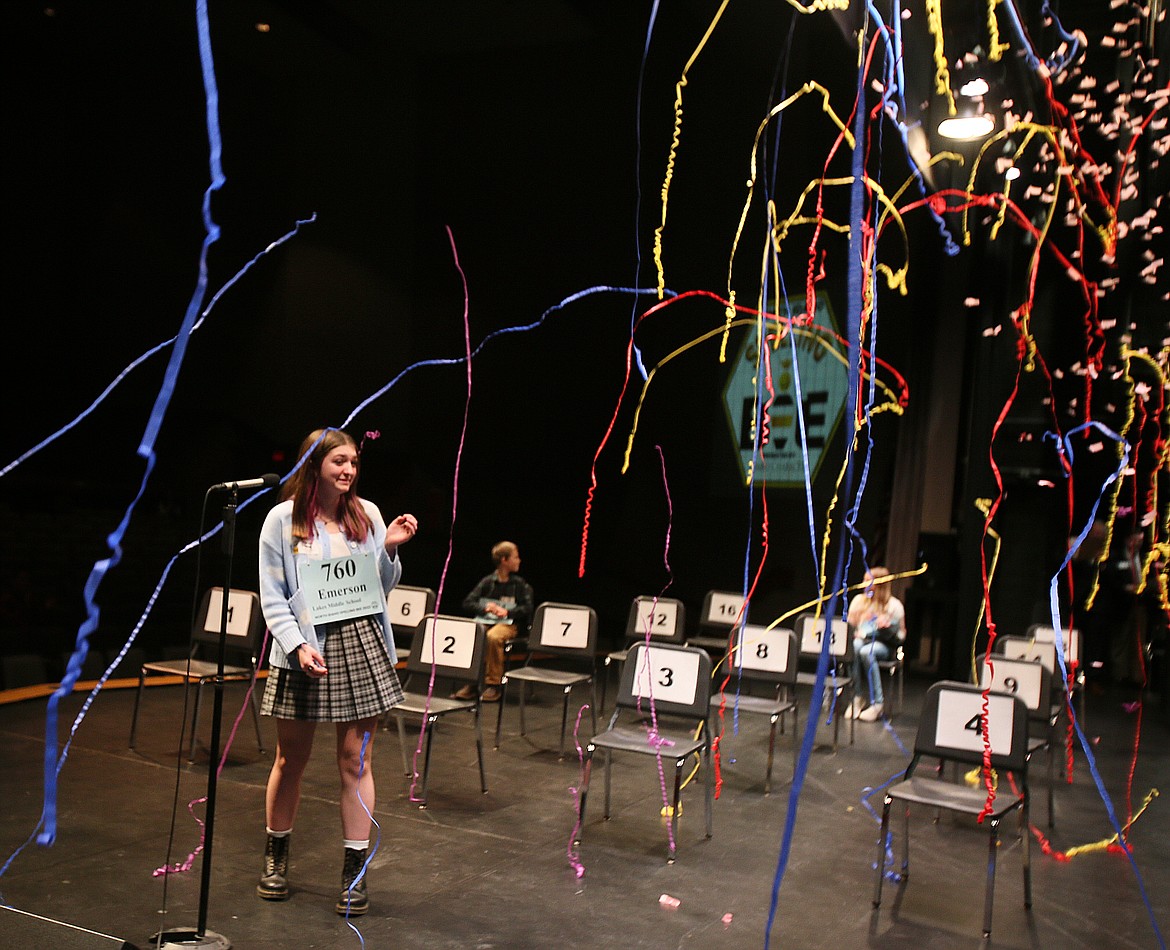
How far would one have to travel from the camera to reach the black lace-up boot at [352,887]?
310 centimetres

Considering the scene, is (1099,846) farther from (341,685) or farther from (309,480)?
(309,480)

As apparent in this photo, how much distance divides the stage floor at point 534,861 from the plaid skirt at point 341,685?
17.1 inches

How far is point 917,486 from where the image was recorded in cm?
912

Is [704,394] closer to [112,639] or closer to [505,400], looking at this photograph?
[505,400]

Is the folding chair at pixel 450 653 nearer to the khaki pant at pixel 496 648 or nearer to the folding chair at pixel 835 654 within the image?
the khaki pant at pixel 496 648

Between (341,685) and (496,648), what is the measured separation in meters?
3.79

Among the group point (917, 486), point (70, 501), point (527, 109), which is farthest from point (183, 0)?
point (917, 486)

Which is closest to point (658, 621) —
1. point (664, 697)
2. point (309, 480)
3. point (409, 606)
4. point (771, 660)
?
point (771, 660)

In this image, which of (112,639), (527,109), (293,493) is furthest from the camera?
(527,109)

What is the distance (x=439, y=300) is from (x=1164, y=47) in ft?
17.5

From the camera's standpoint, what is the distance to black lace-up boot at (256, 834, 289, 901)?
10.5ft

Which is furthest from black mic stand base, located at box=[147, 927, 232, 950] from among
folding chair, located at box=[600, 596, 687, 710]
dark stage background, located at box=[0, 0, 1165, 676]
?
dark stage background, located at box=[0, 0, 1165, 676]

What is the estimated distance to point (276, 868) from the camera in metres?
3.20

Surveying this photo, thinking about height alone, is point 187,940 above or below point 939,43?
below
